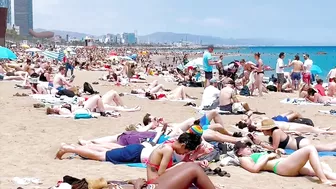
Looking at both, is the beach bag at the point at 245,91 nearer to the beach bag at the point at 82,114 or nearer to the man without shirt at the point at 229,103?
the man without shirt at the point at 229,103

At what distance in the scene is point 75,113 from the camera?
8984 millimetres

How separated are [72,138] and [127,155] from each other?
6.23 feet

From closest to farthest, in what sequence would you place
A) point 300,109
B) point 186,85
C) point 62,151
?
point 62,151 < point 300,109 < point 186,85

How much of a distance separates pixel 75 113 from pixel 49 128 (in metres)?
1.10

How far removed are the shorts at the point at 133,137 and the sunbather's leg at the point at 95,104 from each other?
3149mm

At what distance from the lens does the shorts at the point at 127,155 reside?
5.57m

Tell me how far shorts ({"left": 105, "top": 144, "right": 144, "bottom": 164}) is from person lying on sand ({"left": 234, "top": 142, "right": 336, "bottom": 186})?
1.24 m

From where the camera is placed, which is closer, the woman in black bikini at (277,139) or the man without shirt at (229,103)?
the woman in black bikini at (277,139)

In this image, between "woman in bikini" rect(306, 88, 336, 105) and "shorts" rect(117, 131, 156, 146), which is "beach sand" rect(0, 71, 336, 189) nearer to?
"woman in bikini" rect(306, 88, 336, 105)

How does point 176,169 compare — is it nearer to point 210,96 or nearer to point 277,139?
point 277,139

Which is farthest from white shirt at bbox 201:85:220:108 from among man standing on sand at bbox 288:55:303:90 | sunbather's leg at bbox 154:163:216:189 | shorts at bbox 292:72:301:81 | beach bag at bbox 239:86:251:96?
shorts at bbox 292:72:301:81

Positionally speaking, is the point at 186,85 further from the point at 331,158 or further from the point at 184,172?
the point at 184,172

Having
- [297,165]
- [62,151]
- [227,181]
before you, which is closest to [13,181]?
[62,151]

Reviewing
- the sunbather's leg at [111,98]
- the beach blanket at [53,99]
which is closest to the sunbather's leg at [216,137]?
the sunbather's leg at [111,98]
